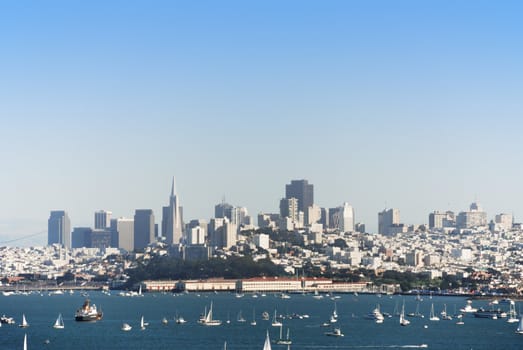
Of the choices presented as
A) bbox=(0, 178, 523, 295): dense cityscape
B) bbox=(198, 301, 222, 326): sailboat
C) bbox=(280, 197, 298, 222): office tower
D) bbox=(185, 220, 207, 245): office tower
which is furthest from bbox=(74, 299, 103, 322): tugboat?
bbox=(280, 197, 298, 222): office tower

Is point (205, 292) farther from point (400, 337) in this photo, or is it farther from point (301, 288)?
point (400, 337)

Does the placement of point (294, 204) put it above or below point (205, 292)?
above

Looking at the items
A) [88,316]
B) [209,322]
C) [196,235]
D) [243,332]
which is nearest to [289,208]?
[196,235]

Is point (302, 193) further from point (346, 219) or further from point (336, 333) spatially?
point (336, 333)

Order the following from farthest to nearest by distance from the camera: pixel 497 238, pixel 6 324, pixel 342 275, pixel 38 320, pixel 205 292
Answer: pixel 497 238, pixel 342 275, pixel 205 292, pixel 38 320, pixel 6 324

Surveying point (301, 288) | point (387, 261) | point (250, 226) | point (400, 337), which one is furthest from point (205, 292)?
point (400, 337)

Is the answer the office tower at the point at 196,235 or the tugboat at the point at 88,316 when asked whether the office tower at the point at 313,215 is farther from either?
the tugboat at the point at 88,316
